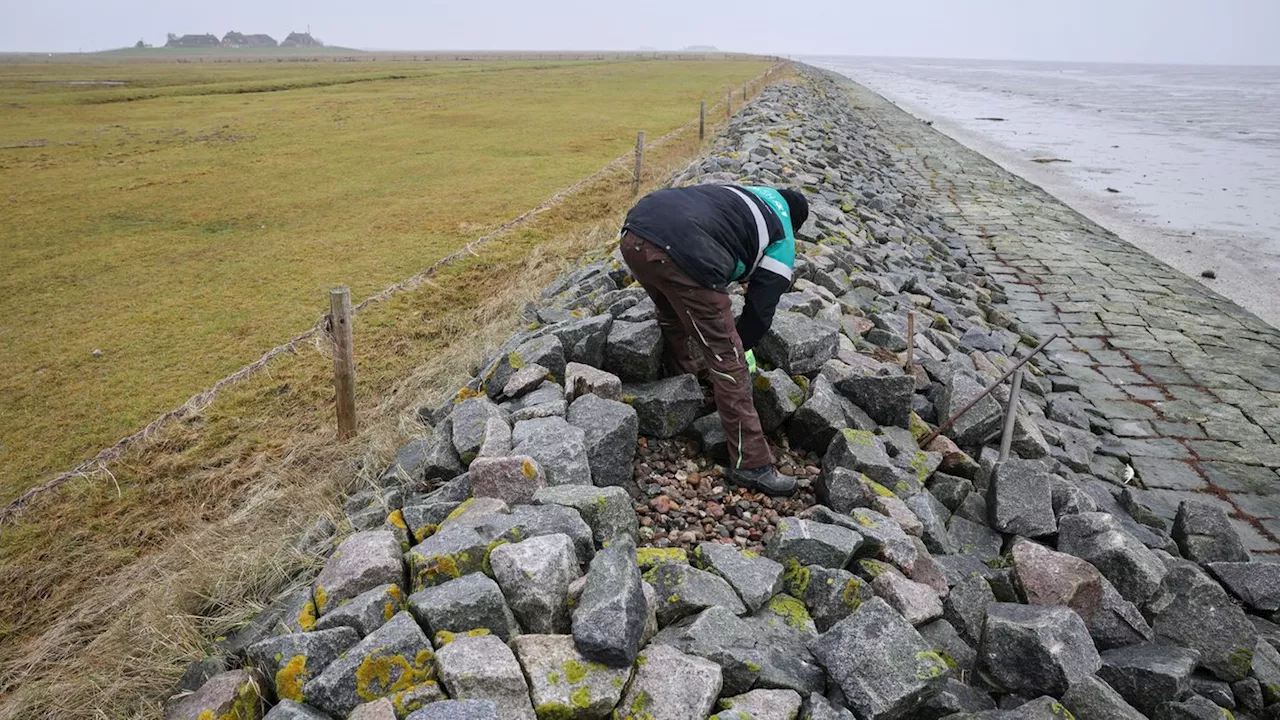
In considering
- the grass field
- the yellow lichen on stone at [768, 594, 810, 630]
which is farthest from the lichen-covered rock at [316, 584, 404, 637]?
the grass field

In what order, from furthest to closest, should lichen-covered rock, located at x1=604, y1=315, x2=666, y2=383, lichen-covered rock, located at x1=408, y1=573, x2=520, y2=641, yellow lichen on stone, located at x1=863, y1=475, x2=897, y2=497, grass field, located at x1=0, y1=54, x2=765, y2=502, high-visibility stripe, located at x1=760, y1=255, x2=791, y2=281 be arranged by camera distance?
1. grass field, located at x1=0, y1=54, x2=765, y2=502
2. lichen-covered rock, located at x1=604, y1=315, x2=666, y2=383
3. high-visibility stripe, located at x1=760, y1=255, x2=791, y2=281
4. yellow lichen on stone, located at x1=863, y1=475, x2=897, y2=497
5. lichen-covered rock, located at x1=408, y1=573, x2=520, y2=641

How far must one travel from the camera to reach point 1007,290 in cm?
1229

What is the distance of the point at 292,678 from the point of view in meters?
3.36

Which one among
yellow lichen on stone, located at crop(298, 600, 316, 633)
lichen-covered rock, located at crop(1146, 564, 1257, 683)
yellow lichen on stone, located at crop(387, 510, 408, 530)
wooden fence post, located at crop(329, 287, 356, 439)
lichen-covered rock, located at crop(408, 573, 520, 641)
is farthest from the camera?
wooden fence post, located at crop(329, 287, 356, 439)

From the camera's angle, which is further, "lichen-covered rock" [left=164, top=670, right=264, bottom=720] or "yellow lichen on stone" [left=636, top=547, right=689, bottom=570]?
"yellow lichen on stone" [left=636, top=547, right=689, bottom=570]

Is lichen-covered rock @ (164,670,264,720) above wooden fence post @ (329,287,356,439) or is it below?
below

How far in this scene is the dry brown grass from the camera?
13.1ft

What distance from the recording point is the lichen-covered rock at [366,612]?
11.8 feet

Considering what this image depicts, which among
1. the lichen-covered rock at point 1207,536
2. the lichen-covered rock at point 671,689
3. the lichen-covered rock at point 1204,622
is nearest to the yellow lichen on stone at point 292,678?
the lichen-covered rock at point 671,689

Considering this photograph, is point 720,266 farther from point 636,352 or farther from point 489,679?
point 489,679

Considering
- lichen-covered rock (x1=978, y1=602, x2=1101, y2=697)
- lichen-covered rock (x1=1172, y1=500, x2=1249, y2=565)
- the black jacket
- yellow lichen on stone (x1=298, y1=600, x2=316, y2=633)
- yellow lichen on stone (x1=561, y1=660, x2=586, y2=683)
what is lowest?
lichen-covered rock (x1=1172, y1=500, x2=1249, y2=565)

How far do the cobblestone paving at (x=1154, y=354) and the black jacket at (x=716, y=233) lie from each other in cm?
392

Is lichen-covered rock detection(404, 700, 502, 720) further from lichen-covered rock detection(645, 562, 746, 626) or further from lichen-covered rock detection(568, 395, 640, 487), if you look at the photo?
lichen-covered rock detection(568, 395, 640, 487)

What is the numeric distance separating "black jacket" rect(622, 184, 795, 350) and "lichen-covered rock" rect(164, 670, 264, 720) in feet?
10.3
